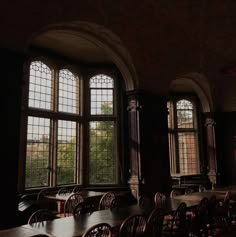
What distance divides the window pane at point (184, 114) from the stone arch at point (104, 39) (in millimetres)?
4847

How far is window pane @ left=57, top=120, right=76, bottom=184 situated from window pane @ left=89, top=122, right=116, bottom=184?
1.87ft

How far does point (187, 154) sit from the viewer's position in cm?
1084

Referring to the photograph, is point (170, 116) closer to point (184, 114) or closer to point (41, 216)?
point (184, 114)

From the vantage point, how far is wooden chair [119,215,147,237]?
282 centimetres

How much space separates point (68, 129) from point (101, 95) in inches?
59.7

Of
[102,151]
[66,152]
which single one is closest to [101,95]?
[102,151]

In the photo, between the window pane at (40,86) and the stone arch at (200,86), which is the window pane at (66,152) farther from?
the stone arch at (200,86)

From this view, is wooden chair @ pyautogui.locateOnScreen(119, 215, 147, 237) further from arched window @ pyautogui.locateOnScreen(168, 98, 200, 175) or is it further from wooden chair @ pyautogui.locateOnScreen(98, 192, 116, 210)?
arched window @ pyautogui.locateOnScreen(168, 98, 200, 175)

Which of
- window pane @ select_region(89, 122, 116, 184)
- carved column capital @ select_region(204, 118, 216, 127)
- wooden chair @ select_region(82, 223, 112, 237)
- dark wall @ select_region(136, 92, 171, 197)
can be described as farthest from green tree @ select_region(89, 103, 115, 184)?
wooden chair @ select_region(82, 223, 112, 237)

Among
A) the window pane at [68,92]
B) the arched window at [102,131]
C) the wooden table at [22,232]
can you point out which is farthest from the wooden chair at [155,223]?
the window pane at [68,92]

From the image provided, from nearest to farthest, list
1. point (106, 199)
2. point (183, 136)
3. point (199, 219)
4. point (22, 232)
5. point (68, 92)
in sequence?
point (22, 232) < point (199, 219) < point (106, 199) < point (68, 92) < point (183, 136)

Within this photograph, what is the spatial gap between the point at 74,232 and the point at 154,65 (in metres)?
5.10

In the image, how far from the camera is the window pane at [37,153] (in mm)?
7047

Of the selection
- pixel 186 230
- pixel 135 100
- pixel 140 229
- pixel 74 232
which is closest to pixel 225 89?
pixel 135 100
